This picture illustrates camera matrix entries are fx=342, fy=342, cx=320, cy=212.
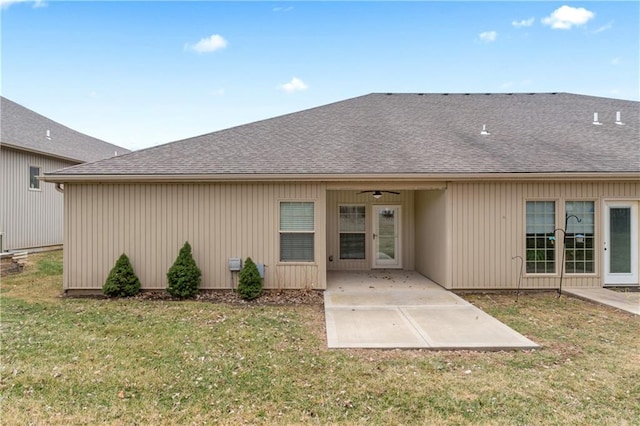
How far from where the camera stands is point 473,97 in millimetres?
11867

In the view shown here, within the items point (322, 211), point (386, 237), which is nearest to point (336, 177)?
point (322, 211)

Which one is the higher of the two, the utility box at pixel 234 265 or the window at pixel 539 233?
the window at pixel 539 233

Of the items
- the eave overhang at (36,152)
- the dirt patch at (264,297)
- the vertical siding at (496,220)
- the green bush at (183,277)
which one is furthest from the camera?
the eave overhang at (36,152)

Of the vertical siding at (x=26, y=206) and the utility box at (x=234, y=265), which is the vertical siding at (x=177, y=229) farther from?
the vertical siding at (x=26, y=206)

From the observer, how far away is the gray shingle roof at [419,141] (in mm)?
7512

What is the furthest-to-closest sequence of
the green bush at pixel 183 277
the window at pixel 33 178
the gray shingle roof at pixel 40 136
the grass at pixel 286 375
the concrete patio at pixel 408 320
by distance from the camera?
the window at pixel 33 178, the gray shingle roof at pixel 40 136, the green bush at pixel 183 277, the concrete patio at pixel 408 320, the grass at pixel 286 375

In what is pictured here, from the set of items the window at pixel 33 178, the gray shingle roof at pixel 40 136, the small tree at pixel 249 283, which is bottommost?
the small tree at pixel 249 283

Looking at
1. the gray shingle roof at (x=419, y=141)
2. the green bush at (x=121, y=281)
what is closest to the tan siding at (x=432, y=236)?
the gray shingle roof at (x=419, y=141)

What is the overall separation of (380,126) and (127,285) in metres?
7.64

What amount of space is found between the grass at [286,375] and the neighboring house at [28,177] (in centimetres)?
853

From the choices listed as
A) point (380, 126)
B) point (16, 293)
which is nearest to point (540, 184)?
point (380, 126)

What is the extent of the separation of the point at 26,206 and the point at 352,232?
468 inches

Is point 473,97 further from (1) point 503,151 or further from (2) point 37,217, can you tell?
(2) point 37,217

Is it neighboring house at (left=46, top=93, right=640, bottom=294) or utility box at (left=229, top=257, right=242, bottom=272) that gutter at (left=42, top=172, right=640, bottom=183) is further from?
utility box at (left=229, top=257, right=242, bottom=272)
